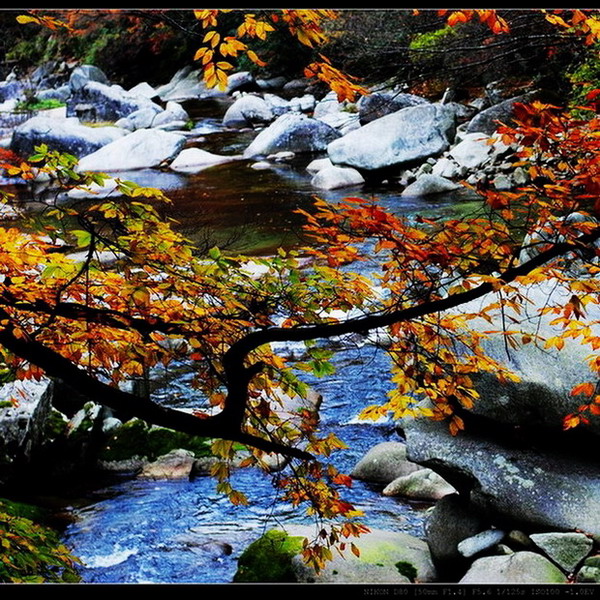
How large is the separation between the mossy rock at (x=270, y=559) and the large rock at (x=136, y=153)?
1139cm

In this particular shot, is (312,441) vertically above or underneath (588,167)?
underneath

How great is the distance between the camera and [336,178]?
11547mm

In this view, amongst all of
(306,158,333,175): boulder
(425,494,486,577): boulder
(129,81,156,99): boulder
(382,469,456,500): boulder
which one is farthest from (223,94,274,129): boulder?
(425,494,486,577): boulder

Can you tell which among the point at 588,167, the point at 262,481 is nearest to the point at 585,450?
the point at 588,167

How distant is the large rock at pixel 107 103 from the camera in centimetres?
1908

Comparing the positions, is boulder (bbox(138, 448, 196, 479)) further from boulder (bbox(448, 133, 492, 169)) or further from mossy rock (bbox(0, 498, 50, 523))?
boulder (bbox(448, 133, 492, 169))

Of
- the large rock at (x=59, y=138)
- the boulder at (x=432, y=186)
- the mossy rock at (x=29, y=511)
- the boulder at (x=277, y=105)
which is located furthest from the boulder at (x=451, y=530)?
the boulder at (x=277, y=105)

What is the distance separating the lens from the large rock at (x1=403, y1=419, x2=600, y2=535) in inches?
125

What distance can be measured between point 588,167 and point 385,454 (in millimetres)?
2870

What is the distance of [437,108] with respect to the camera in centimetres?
1216

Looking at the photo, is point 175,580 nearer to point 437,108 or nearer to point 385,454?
point 385,454

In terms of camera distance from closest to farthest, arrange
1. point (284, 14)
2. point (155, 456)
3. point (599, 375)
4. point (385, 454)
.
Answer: point (284, 14) < point (599, 375) < point (385, 454) < point (155, 456)

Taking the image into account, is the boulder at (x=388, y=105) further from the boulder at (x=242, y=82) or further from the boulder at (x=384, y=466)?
the boulder at (x=384, y=466)

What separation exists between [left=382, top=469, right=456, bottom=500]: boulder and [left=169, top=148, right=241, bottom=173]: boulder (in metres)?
10.2
